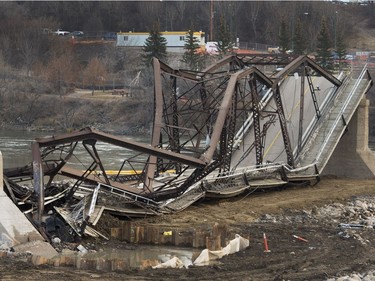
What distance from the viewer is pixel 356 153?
4356cm

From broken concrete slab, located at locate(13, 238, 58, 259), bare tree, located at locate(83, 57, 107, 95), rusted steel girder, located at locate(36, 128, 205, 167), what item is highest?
rusted steel girder, located at locate(36, 128, 205, 167)

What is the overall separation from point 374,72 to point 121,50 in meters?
50.0

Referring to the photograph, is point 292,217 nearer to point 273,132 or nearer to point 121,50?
point 273,132

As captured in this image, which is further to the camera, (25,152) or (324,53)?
(324,53)

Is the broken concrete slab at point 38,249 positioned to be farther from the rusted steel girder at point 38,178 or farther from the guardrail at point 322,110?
the guardrail at point 322,110

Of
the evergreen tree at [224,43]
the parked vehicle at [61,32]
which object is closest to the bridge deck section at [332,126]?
the evergreen tree at [224,43]

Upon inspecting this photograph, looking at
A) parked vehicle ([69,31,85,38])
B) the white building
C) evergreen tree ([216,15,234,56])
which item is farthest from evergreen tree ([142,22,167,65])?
parked vehicle ([69,31,85,38])

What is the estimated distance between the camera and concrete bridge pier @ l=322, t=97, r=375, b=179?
43406 mm

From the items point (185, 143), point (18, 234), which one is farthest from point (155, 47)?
point (18, 234)

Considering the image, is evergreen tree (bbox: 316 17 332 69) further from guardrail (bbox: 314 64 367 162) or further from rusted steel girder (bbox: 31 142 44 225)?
rusted steel girder (bbox: 31 142 44 225)

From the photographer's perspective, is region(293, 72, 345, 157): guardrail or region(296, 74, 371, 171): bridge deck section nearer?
region(296, 74, 371, 171): bridge deck section

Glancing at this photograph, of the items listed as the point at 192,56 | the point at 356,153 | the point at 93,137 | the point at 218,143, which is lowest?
the point at 356,153

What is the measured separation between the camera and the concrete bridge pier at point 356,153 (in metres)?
43.4

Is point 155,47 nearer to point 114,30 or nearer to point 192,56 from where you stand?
point 192,56
